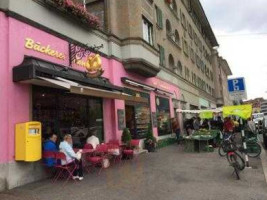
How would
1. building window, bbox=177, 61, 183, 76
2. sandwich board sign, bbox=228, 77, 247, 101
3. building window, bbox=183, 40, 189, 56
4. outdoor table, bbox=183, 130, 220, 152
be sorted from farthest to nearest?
building window, bbox=183, 40, 189, 56 → building window, bbox=177, 61, 183, 76 → outdoor table, bbox=183, 130, 220, 152 → sandwich board sign, bbox=228, 77, 247, 101

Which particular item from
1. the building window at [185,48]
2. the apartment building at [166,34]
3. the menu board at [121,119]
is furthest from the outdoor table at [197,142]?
the building window at [185,48]

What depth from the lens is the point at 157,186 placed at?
878 centimetres

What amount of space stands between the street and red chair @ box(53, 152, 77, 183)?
0.44m

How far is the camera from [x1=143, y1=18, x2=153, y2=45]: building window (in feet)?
63.2

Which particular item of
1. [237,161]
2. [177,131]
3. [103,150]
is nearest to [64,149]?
[103,150]

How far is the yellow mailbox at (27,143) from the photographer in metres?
9.05

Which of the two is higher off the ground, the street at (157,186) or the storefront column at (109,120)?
the storefront column at (109,120)

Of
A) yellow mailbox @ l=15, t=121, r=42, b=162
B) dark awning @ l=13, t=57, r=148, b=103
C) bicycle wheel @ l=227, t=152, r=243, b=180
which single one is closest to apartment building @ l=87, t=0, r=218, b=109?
dark awning @ l=13, t=57, r=148, b=103

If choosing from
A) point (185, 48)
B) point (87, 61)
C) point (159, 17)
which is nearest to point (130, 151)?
point (87, 61)

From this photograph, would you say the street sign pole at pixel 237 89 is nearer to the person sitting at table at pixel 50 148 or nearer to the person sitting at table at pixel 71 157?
the person sitting at table at pixel 71 157

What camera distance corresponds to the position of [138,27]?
17188 mm

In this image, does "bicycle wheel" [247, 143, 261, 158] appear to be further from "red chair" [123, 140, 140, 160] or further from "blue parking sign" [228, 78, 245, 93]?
"red chair" [123, 140, 140, 160]

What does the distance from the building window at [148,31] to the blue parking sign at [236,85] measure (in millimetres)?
8005

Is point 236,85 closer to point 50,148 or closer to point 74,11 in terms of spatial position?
point 74,11
